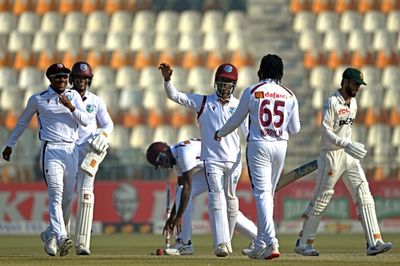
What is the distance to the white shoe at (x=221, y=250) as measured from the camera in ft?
41.5

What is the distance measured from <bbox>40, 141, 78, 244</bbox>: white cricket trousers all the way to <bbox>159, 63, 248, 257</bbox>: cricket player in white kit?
1321 millimetres

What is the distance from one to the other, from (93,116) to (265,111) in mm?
2401

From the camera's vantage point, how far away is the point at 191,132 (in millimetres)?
28266

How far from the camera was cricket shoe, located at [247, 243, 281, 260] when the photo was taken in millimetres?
11797

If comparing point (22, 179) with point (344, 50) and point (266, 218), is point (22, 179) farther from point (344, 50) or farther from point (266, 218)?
point (266, 218)

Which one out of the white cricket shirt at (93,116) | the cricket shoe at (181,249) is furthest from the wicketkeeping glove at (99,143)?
the cricket shoe at (181,249)

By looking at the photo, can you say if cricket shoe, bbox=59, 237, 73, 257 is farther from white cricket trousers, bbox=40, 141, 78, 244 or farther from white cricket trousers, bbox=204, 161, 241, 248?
white cricket trousers, bbox=204, 161, 241, 248

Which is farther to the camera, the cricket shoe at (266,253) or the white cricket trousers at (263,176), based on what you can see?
the white cricket trousers at (263,176)

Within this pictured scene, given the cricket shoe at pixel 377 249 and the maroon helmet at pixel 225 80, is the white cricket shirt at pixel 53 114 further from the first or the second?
the cricket shoe at pixel 377 249

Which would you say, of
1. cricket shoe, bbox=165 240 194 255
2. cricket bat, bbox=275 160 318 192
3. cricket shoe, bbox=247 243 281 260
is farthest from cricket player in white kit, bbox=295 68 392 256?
cricket shoe, bbox=247 243 281 260

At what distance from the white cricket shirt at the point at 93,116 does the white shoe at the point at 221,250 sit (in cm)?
191

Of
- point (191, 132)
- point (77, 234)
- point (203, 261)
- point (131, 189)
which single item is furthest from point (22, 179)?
point (203, 261)

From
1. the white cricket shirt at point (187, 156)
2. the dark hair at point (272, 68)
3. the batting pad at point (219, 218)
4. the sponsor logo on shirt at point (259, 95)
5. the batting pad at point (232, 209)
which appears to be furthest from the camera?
the white cricket shirt at point (187, 156)

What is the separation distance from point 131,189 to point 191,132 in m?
3.89
